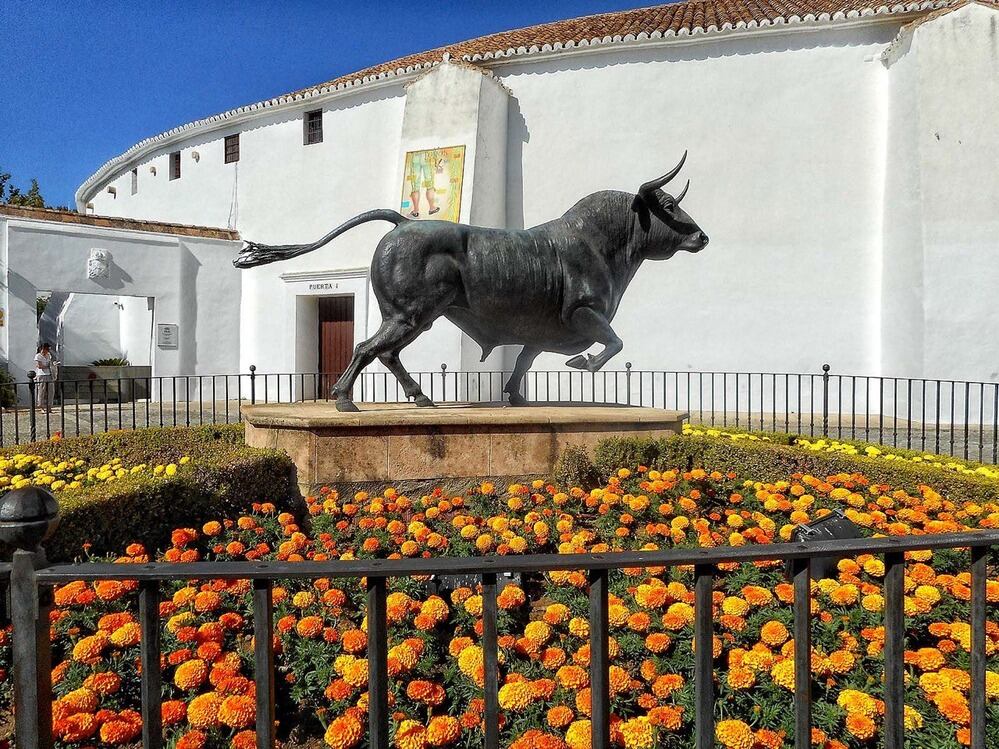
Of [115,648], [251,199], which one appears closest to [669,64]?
[251,199]

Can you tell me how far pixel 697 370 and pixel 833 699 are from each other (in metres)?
11.7

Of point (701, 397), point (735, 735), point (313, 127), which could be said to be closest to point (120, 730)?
point (735, 735)

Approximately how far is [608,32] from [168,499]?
44.8 feet

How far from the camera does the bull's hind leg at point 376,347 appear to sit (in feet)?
14.5

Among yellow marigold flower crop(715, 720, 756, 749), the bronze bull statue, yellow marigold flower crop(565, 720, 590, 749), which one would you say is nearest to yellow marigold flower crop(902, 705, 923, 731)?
yellow marigold flower crop(715, 720, 756, 749)

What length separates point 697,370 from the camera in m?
13.1

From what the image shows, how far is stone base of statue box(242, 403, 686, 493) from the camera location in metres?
4.11

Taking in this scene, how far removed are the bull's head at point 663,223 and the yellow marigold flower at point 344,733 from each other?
3846mm

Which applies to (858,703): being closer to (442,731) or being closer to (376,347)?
(442,731)

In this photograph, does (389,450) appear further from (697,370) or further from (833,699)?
(697,370)

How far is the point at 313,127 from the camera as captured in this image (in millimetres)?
16312

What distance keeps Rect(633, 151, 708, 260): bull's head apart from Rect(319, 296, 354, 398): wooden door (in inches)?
459

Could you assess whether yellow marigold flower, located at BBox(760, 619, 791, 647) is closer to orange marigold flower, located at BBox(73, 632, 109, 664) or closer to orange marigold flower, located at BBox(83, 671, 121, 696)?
orange marigold flower, located at BBox(83, 671, 121, 696)

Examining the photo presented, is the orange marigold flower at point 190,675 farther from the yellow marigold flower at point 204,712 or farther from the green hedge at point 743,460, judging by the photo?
the green hedge at point 743,460
